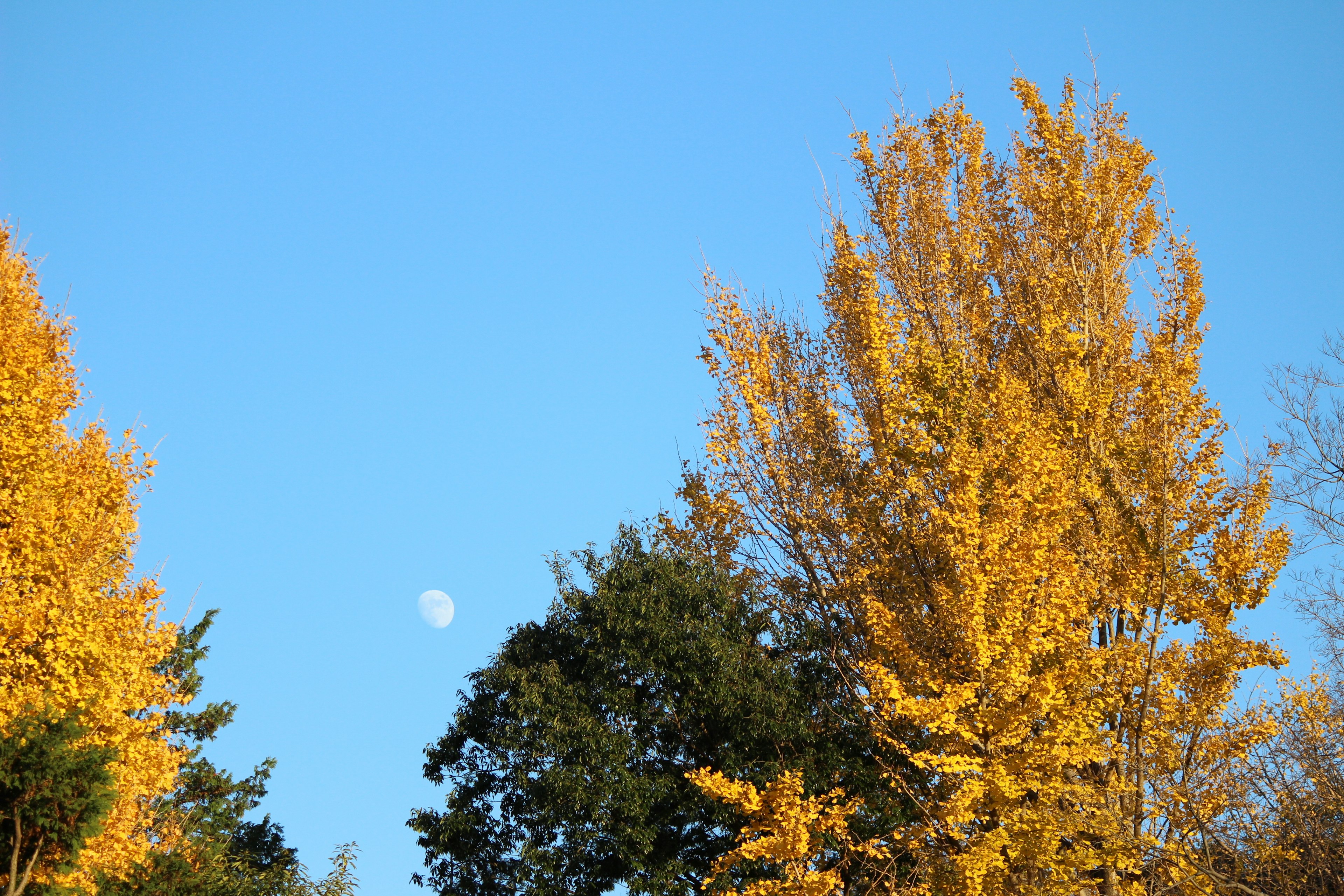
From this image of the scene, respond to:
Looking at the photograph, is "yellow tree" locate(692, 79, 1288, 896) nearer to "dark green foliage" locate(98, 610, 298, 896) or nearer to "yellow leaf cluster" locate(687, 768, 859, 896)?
"yellow leaf cluster" locate(687, 768, 859, 896)

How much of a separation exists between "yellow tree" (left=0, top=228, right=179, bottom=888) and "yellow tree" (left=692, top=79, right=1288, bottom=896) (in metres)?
6.48

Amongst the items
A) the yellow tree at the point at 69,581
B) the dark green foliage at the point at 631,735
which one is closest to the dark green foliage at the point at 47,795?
the yellow tree at the point at 69,581

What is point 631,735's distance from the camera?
13.6m

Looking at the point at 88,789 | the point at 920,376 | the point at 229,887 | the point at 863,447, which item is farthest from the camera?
the point at 229,887

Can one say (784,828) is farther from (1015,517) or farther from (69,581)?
(69,581)

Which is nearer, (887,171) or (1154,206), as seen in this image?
(1154,206)

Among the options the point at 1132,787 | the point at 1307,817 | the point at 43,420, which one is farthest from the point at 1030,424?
the point at 43,420

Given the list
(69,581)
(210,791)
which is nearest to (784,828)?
(69,581)

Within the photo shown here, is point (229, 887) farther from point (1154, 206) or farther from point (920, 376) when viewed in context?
point (1154, 206)

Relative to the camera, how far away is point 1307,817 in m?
8.91

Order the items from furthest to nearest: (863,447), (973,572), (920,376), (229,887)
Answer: (229,887)
(863,447)
(920,376)
(973,572)

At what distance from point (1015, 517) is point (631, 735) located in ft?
21.4

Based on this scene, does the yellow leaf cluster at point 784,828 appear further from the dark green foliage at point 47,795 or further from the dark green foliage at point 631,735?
the dark green foliage at point 47,795

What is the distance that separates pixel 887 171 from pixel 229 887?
40.9ft
